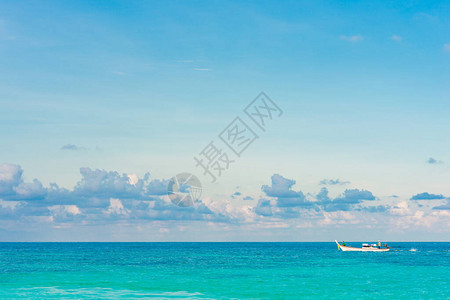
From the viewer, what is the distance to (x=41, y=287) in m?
67.1

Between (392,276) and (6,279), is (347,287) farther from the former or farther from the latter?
(6,279)

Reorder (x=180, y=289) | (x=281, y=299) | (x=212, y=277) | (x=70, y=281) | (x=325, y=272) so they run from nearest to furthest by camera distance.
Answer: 1. (x=281, y=299)
2. (x=180, y=289)
3. (x=70, y=281)
4. (x=212, y=277)
5. (x=325, y=272)

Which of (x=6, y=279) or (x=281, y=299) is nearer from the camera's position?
(x=281, y=299)

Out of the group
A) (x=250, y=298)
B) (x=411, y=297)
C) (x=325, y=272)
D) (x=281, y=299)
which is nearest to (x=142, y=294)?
Result: (x=250, y=298)

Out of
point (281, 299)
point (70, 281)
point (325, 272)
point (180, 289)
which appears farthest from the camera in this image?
point (325, 272)

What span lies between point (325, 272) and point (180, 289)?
36.4 meters

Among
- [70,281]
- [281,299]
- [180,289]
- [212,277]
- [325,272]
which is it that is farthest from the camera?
[325,272]

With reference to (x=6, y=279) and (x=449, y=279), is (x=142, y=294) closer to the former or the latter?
(x=6, y=279)

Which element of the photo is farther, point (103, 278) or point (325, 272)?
point (325, 272)

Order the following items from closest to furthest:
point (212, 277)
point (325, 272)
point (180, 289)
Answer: point (180, 289)
point (212, 277)
point (325, 272)

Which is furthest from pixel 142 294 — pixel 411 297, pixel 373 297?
pixel 411 297

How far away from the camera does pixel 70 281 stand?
74125 mm

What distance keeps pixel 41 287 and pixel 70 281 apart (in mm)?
7377

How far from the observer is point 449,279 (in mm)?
78500
